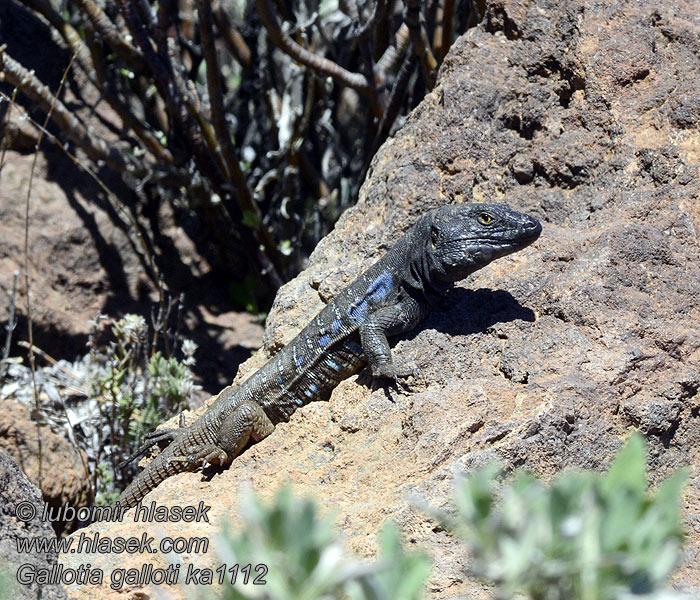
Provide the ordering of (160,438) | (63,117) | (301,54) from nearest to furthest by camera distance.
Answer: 1. (160,438)
2. (301,54)
3. (63,117)

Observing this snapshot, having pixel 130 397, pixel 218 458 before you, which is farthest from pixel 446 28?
pixel 218 458

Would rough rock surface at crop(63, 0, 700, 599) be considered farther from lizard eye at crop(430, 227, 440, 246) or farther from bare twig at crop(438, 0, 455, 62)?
bare twig at crop(438, 0, 455, 62)

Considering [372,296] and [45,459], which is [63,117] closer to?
[45,459]

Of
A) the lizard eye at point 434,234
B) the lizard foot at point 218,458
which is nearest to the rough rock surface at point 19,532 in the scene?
the lizard foot at point 218,458

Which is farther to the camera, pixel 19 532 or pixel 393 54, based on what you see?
pixel 393 54

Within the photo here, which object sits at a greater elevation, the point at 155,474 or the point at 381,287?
the point at 381,287

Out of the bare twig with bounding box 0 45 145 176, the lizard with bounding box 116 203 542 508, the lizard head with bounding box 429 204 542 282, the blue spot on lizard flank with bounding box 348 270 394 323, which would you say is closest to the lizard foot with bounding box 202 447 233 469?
the lizard with bounding box 116 203 542 508

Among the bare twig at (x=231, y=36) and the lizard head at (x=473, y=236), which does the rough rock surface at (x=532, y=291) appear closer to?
the lizard head at (x=473, y=236)
